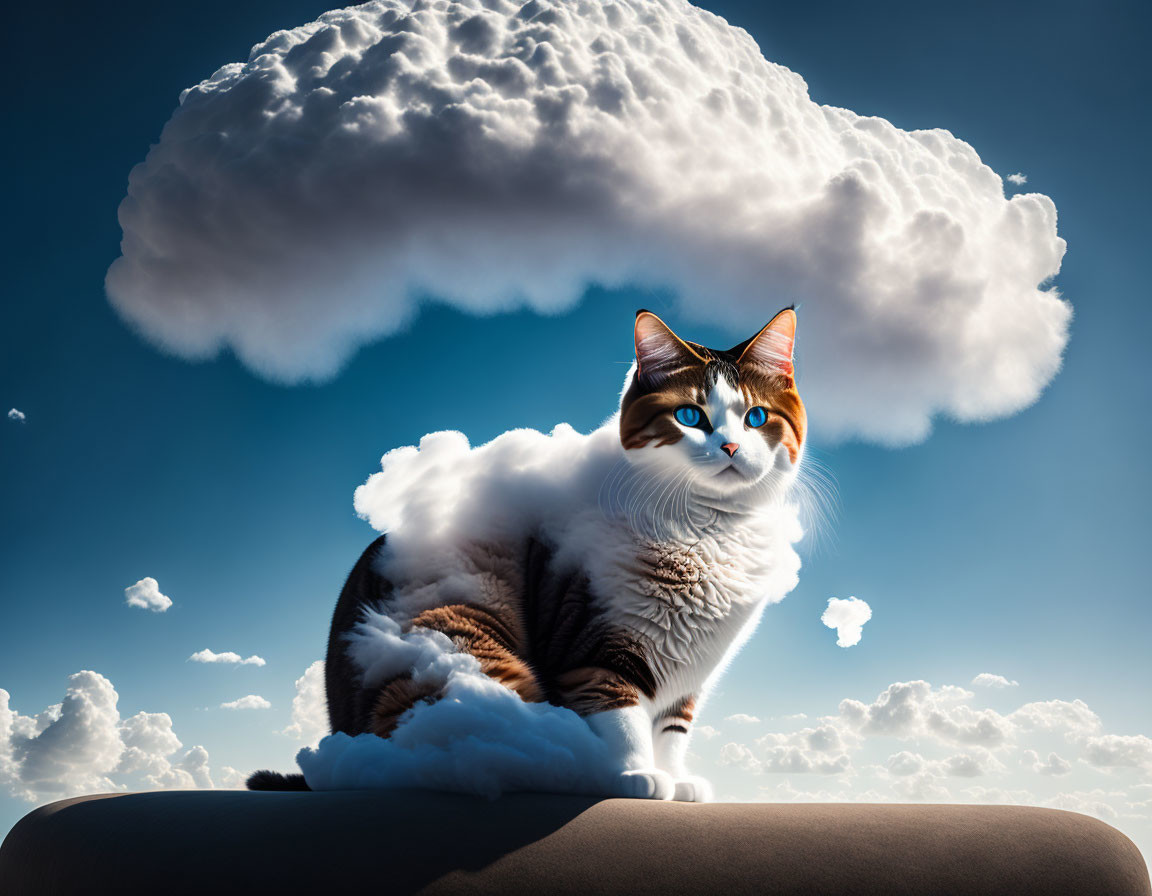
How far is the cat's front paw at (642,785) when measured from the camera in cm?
113

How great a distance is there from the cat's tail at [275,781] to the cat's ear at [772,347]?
1.11 meters

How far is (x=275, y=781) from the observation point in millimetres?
1496

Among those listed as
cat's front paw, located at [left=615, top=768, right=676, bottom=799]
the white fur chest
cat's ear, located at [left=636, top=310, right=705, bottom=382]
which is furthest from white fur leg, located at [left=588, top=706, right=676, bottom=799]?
cat's ear, located at [left=636, top=310, right=705, bottom=382]

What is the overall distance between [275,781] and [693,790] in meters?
0.78

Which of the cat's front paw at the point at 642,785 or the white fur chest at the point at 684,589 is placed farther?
the white fur chest at the point at 684,589

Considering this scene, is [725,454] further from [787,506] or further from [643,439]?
[787,506]

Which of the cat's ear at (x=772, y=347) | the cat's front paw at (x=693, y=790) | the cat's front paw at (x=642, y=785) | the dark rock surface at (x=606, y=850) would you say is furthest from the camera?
the cat's ear at (x=772, y=347)

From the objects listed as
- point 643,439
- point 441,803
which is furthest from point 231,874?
point 643,439

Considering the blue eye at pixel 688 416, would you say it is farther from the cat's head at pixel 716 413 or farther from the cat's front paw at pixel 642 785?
the cat's front paw at pixel 642 785

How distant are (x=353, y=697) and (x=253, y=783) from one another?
371mm

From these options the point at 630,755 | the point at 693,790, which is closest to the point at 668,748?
the point at 693,790

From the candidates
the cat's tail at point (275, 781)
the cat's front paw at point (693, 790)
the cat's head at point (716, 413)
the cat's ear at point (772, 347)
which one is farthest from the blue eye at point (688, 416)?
the cat's tail at point (275, 781)

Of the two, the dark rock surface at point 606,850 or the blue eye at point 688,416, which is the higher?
the blue eye at point 688,416

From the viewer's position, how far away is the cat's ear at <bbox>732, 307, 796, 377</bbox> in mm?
1478
